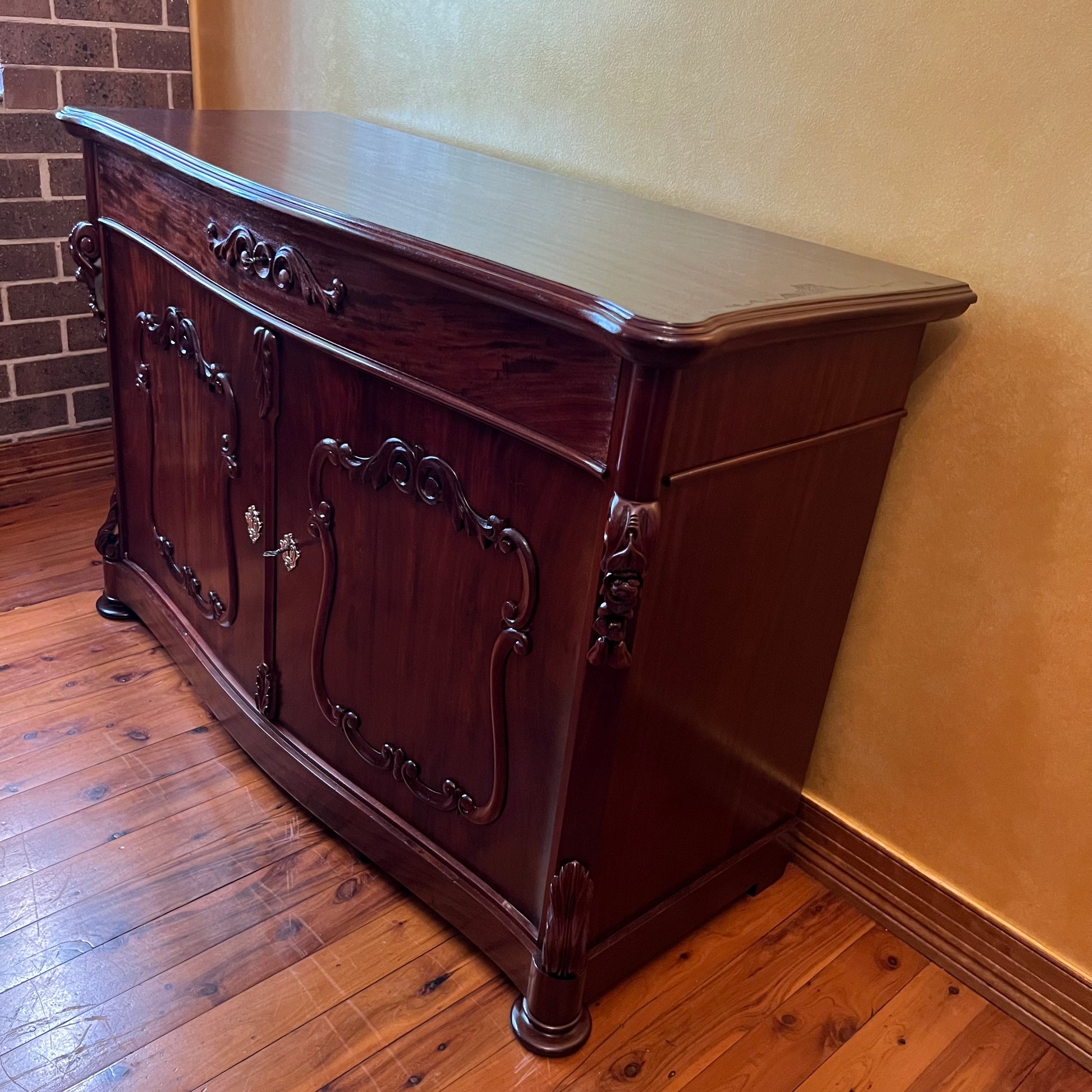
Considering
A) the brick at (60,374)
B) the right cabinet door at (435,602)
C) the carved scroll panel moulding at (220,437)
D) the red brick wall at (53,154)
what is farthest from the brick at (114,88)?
the right cabinet door at (435,602)

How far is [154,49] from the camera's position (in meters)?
2.51

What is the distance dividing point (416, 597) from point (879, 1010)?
0.88 meters

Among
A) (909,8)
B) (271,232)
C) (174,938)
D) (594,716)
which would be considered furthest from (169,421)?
(909,8)

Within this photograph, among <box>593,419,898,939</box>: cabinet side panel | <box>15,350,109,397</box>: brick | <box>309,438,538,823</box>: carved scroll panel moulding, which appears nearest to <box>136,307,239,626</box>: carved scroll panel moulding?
<box>309,438,538,823</box>: carved scroll panel moulding

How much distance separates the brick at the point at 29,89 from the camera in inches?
92.0

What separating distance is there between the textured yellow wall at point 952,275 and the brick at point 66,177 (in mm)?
1308

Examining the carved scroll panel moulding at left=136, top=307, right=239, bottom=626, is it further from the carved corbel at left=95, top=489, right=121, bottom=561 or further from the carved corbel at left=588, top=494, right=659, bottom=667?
the carved corbel at left=588, top=494, right=659, bottom=667

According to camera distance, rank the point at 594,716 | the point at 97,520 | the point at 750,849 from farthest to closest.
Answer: the point at 97,520, the point at 750,849, the point at 594,716

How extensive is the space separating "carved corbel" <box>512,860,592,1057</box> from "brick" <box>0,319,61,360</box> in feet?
6.72

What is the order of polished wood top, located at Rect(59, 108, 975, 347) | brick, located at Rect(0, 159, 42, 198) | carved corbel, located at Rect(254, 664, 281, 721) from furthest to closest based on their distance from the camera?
1. brick, located at Rect(0, 159, 42, 198)
2. carved corbel, located at Rect(254, 664, 281, 721)
3. polished wood top, located at Rect(59, 108, 975, 347)

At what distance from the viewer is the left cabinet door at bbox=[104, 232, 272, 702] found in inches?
61.2

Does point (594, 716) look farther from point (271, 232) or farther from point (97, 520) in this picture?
point (97, 520)

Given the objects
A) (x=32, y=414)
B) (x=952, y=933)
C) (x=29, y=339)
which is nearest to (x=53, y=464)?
(x=32, y=414)

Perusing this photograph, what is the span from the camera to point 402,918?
5.02 ft
